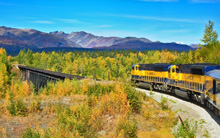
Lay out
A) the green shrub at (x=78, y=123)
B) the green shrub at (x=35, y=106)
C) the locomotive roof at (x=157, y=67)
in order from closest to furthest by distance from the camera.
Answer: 1. the green shrub at (x=78, y=123)
2. the green shrub at (x=35, y=106)
3. the locomotive roof at (x=157, y=67)

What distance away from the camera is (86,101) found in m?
15.6

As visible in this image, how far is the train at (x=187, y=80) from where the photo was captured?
53.0 ft

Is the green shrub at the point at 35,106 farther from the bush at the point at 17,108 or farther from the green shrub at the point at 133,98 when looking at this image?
the green shrub at the point at 133,98

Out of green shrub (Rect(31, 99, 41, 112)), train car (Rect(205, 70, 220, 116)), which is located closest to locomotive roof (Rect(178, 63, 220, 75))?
train car (Rect(205, 70, 220, 116))

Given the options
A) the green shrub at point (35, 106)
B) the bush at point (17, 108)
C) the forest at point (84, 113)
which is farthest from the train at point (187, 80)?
the bush at point (17, 108)

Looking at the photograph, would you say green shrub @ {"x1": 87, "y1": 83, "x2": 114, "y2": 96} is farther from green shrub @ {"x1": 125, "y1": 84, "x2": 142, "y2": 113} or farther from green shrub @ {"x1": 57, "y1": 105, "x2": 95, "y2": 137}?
green shrub @ {"x1": 57, "y1": 105, "x2": 95, "y2": 137}

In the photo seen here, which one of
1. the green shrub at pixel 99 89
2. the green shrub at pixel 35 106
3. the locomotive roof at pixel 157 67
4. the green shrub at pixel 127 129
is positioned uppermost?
the locomotive roof at pixel 157 67

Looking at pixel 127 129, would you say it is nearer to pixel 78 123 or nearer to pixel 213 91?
pixel 78 123

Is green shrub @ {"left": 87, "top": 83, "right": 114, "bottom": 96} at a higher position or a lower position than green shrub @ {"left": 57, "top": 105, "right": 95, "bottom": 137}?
higher

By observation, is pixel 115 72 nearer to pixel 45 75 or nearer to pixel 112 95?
pixel 45 75

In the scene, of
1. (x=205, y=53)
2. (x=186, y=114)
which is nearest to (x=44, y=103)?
(x=186, y=114)

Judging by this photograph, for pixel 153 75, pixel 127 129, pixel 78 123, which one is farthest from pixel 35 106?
pixel 153 75

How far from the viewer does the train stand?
53.0 ft

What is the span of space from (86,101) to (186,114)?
7.58 meters
